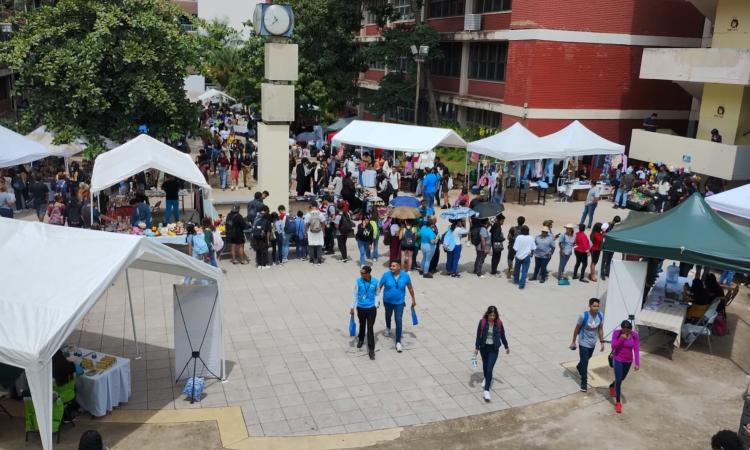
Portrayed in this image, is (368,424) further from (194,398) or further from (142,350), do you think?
(142,350)

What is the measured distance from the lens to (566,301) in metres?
14.4

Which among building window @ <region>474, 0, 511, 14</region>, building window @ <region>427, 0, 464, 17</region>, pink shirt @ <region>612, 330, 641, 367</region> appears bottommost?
pink shirt @ <region>612, 330, 641, 367</region>

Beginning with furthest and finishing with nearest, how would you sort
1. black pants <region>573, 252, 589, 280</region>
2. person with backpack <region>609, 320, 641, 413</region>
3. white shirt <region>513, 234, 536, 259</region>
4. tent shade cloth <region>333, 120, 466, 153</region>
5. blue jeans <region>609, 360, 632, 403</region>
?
tent shade cloth <region>333, 120, 466, 153</region> → black pants <region>573, 252, 589, 280</region> → white shirt <region>513, 234, 536, 259</region> → blue jeans <region>609, 360, 632, 403</region> → person with backpack <region>609, 320, 641, 413</region>

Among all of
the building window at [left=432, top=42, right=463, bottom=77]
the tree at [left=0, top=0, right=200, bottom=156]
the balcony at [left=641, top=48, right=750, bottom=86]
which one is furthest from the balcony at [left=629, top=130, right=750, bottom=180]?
the tree at [left=0, top=0, right=200, bottom=156]

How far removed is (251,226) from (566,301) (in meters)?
7.59

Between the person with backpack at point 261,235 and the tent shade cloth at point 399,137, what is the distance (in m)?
9.69

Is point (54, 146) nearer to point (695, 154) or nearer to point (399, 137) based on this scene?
point (399, 137)

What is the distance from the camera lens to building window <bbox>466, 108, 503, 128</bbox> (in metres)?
32.7

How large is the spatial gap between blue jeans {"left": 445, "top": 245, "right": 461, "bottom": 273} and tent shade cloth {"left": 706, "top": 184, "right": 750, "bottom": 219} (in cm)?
616

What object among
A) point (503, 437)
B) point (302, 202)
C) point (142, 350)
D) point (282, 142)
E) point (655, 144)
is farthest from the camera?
point (655, 144)

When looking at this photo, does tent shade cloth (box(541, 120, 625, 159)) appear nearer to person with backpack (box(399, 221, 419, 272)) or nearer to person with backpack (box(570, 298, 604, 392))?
person with backpack (box(399, 221, 419, 272))

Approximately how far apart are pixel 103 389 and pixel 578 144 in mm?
20372

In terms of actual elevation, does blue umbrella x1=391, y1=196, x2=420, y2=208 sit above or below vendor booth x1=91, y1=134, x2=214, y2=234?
below

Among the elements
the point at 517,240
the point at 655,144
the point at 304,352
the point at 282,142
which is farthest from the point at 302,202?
the point at 655,144
